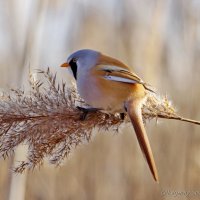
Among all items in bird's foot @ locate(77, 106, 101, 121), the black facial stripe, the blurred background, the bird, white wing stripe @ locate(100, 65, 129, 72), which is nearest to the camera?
bird's foot @ locate(77, 106, 101, 121)

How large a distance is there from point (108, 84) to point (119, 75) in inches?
2.2

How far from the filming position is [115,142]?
9.43ft

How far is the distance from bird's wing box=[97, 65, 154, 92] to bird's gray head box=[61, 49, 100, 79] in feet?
0.16

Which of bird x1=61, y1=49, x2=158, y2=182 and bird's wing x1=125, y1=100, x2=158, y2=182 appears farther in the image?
bird x1=61, y1=49, x2=158, y2=182

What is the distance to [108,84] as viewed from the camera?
5.45 feet

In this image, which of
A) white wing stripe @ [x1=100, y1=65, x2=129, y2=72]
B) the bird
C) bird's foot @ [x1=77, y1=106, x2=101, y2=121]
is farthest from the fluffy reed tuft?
white wing stripe @ [x1=100, y1=65, x2=129, y2=72]

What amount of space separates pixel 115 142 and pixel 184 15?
3.06 feet

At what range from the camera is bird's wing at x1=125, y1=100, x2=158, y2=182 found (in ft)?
4.17

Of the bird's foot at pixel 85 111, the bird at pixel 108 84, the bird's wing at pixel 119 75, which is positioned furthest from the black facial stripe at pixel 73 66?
the bird's foot at pixel 85 111

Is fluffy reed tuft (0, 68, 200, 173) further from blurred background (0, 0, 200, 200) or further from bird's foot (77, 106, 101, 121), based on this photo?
blurred background (0, 0, 200, 200)

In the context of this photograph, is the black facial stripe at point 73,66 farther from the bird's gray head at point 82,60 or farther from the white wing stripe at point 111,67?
the white wing stripe at point 111,67


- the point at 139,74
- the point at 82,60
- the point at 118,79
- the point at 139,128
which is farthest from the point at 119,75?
the point at 139,74

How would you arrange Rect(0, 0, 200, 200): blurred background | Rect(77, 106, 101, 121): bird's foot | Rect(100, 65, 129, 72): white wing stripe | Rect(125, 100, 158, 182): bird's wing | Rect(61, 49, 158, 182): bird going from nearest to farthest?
Rect(125, 100, 158, 182): bird's wing < Rect(77, 106, 101, 121): bird's foot < Rect(61, 49, 158, 182): bird < Rect(100, 65, 129, 72): white wing stripe < Rect(0, 0, 200, 200): blurred background

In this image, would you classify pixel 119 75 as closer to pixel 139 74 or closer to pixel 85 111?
pixel 85 111
